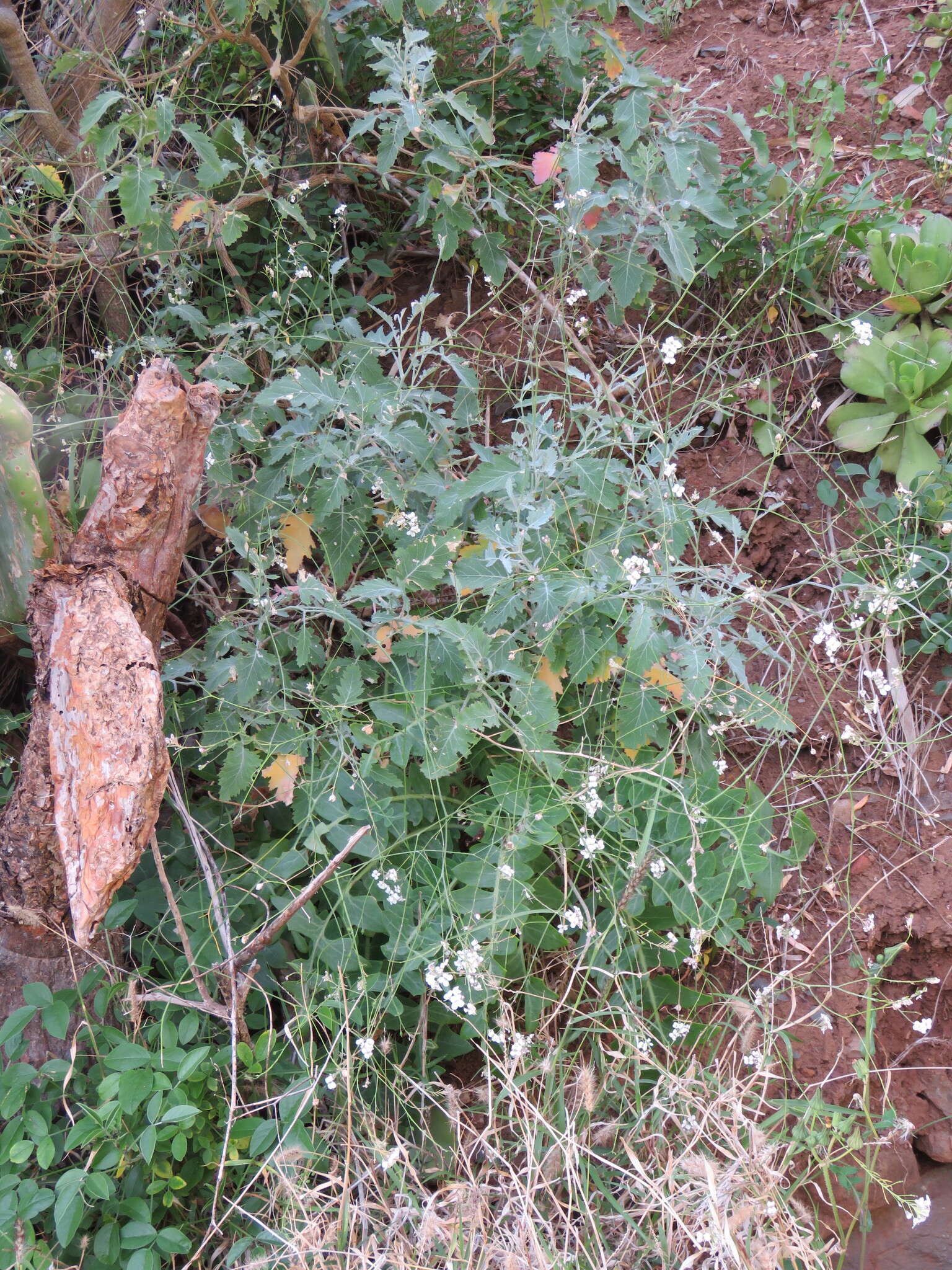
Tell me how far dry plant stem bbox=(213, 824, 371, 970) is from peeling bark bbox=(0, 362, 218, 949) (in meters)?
0.29

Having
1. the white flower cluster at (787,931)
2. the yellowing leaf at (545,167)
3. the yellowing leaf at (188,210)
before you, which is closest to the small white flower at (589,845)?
the white flower cluster at (787,931)

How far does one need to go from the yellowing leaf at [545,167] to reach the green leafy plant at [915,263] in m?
0.82

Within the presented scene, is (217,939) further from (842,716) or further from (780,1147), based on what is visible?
(842,716)

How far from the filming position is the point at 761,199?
8.21 ft

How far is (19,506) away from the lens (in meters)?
1.79

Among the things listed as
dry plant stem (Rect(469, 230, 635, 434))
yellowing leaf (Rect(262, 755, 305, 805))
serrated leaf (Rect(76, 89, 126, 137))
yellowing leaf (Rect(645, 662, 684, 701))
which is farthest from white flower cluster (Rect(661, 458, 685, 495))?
serrated leaf (Rect(76, 89, 126, 137))

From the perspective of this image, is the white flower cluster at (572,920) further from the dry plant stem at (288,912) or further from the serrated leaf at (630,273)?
the serrated leaf at (630,273)

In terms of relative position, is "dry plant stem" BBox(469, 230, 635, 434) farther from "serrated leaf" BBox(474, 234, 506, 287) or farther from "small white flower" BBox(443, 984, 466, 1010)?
"small white flower" BBox(443, 984, 466, 1010)

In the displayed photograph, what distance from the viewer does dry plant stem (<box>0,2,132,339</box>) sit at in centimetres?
238

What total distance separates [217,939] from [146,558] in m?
0.76

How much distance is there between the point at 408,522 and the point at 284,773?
58 cm

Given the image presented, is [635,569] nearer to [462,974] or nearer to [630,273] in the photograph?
[462,974]

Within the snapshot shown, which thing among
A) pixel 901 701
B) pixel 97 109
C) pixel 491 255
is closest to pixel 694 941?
pixel 901 701

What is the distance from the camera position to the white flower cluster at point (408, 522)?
1970mm
